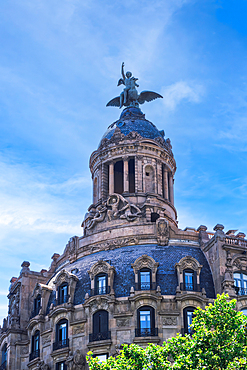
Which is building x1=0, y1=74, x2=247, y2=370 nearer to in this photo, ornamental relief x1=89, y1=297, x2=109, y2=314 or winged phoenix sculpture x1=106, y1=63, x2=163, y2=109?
ornamental relief x1=89, y1=297, x2=109, y2=314

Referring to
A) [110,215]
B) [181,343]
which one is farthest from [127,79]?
[181,343]

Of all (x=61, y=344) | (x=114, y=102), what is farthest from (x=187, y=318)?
(x=114, y=102)

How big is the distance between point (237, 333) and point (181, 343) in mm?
3380

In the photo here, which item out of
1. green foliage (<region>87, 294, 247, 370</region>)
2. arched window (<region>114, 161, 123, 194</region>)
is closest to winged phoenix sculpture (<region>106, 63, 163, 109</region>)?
arched window (<region>114, 161, 123, 194</region>)

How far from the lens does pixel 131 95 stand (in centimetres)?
7169

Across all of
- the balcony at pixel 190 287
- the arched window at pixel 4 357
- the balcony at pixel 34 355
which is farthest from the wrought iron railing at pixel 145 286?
the arched window at pixel 4 357

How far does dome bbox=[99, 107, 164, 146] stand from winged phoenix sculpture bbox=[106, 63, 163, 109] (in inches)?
80.9

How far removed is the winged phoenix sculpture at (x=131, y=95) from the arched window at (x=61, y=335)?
A: 2935 cm

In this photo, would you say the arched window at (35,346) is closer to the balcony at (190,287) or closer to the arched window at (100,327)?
the arched window at (100,327)

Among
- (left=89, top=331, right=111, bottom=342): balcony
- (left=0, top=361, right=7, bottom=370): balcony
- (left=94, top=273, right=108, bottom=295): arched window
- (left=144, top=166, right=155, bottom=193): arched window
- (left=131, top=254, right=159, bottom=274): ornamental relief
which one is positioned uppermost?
(left=144, top=166, right=155, bottom=193): arched window

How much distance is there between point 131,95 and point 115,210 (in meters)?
18.8

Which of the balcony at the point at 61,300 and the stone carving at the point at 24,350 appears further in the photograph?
the stone carving at the point at 24,350

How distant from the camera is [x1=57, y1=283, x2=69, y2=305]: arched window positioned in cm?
5361

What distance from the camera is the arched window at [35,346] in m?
54.5
